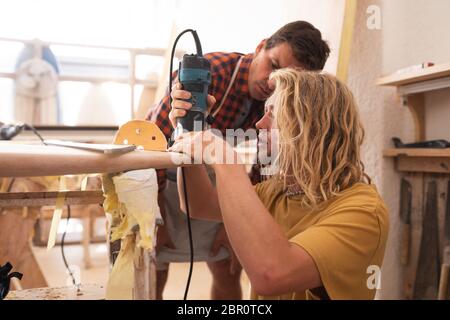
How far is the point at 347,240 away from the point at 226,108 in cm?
61

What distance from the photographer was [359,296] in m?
0.73

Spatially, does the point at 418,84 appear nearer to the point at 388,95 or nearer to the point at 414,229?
the point at 388,95

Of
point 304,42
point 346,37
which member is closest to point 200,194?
point 304,42

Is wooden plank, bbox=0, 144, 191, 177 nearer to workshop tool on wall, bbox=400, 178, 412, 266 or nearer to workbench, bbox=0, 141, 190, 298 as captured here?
workbench, bbox=0, 141, 190, 298

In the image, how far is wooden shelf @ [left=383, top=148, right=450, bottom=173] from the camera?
3.48 ft

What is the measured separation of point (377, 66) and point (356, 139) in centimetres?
56

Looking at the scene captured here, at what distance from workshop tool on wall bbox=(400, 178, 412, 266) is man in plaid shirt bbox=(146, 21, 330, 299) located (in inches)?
19.0

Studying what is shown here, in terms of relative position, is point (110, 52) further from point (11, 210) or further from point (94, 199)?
point (94, 199)

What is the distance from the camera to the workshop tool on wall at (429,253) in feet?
3.66

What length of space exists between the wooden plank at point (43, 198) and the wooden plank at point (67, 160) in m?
0.27

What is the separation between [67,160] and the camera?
1.75 ft

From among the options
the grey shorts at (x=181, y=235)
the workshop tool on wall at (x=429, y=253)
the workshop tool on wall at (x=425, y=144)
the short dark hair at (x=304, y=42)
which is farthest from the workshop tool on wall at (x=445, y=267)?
the grey shorts at (x=181, y=235)

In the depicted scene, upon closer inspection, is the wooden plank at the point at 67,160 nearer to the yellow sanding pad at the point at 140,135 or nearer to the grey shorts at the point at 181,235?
the yellow sanding pad at the point at 140,135
